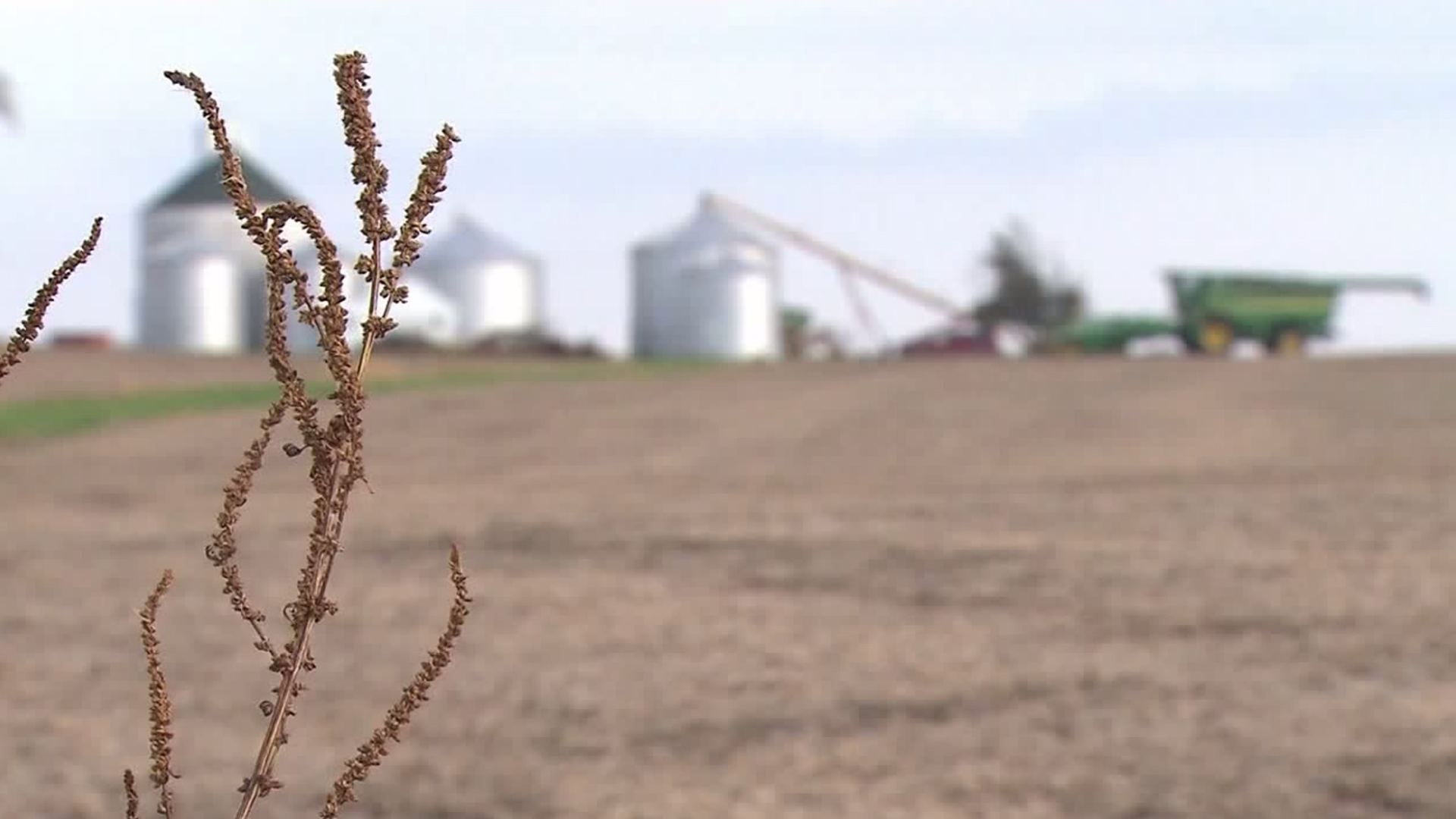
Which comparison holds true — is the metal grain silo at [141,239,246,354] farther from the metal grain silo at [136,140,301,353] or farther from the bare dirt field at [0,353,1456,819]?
the bare dirt field at [0,353,1456,819]

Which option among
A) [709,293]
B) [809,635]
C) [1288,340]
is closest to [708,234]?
[709,293]

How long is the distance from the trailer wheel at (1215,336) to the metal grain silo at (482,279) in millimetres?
19454

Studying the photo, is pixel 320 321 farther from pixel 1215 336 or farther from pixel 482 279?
pixel 482 279

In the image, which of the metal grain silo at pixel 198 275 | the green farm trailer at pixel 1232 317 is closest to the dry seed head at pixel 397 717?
the green farm trailer at pixel 1232 317

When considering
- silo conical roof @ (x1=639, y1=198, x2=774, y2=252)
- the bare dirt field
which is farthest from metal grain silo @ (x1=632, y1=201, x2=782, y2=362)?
the bare dirt field

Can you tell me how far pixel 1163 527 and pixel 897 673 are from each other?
A: 16.5ft

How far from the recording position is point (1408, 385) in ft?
93.6

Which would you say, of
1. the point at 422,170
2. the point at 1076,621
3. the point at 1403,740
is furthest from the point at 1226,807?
the point at 422,170

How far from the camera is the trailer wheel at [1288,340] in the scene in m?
44.4

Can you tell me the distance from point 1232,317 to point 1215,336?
0.57 m

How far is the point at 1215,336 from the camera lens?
148 feet

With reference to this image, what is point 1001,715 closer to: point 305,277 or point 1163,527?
point 1163,527

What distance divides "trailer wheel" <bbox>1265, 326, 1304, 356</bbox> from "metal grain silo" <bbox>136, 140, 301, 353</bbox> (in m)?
25.8

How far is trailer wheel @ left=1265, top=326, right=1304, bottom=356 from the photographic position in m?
44.4
